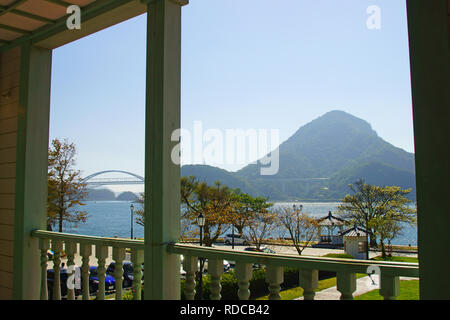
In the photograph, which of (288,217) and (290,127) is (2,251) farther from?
(290,127)

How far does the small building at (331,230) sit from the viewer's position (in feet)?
64.0

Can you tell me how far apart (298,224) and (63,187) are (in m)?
13.1

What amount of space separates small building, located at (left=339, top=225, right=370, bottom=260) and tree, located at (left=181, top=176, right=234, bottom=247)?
19.4 feet

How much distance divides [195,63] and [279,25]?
11.2 meters

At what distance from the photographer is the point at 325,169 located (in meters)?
28.0

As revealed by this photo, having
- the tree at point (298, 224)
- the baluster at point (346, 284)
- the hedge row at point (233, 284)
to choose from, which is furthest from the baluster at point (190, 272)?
the tree at point (298, 224)

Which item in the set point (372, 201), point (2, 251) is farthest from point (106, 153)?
point (2, 251)

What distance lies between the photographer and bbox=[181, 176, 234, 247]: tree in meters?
15.7

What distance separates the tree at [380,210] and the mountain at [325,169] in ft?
7.42

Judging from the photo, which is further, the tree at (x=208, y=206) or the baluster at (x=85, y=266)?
the tree at (x=208, y=206)

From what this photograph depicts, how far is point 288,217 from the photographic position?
782 inches

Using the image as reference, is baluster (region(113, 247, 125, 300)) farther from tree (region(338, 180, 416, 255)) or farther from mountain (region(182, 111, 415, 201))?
mountain (region(182, 111, 415, 201))

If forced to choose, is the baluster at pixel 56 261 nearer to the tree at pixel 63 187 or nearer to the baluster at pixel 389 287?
the baluster at pixel 389 287

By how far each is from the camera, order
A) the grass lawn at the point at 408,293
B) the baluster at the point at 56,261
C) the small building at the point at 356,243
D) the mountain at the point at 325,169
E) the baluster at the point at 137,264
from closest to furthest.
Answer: the baluster at the point at 137,264, the baluster at the point at 56,261, the grass lawn at the point at 408,293, the small building at the point at 356,243, the mountain at the point at 325,169
